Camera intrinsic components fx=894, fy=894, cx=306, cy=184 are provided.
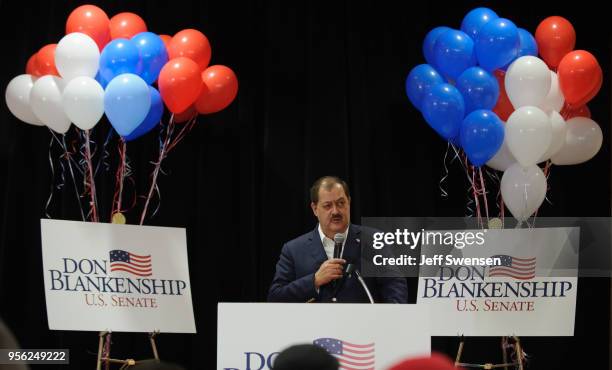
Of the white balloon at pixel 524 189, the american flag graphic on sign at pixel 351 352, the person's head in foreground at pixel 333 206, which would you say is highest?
the white balloon at pixel 524 189

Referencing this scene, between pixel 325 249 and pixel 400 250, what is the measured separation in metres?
0.55

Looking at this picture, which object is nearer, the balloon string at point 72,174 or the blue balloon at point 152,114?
the blue balloon at point 152,114

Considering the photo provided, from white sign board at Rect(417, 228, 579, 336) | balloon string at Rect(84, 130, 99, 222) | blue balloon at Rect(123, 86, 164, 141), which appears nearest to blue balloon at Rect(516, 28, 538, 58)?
white sign board at Rect(417, 228, 579, 336)

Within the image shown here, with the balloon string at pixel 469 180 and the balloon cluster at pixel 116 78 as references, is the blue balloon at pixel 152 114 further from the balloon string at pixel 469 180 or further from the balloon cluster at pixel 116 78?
the balloon string at pixel 469 180

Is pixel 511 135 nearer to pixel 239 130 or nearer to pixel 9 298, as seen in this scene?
pixel 239 130

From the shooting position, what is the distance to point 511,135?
4.65m

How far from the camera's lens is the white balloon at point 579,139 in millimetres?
4902

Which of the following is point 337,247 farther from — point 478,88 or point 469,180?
point 469,180

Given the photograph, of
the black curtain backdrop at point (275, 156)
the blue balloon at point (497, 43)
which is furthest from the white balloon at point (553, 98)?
the black curtain backdrop at point (275, 156)

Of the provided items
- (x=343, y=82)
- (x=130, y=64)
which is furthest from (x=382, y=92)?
(x=130, y=64)

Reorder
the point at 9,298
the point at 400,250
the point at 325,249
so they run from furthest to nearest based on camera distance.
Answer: the point at 9,298, the point at 400,250, the point at 325,249

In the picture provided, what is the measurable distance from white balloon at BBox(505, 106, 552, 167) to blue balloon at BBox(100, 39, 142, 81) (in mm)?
1985

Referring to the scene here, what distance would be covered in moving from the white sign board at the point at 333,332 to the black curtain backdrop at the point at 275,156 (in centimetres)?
202

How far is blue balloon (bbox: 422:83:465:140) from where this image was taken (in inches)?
184
